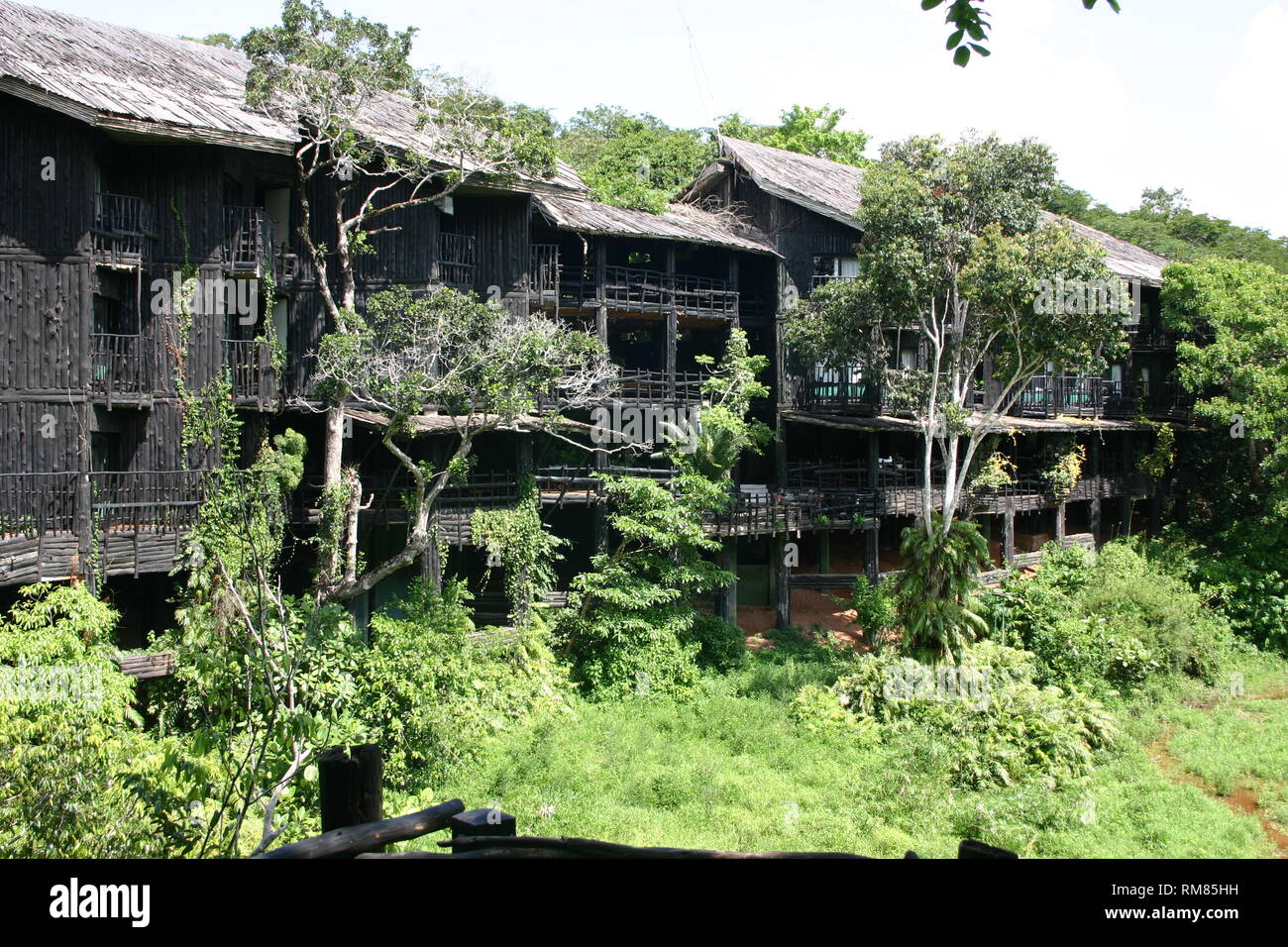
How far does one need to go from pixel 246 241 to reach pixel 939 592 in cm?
1631

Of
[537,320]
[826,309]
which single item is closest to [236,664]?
[537,320]

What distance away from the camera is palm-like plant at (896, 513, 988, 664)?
75.2 feet

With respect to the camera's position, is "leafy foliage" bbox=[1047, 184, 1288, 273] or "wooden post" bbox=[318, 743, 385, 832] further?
"leafy foliage" bbox=[1047, 184, 1288, 273]

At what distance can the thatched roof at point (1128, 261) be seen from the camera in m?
33.2

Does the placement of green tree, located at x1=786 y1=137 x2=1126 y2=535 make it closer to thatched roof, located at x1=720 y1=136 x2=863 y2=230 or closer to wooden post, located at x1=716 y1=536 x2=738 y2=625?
thatched roof, located at x1=720 y1=136 x2=863 y2=230

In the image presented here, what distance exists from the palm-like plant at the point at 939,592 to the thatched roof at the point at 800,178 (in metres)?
8.33

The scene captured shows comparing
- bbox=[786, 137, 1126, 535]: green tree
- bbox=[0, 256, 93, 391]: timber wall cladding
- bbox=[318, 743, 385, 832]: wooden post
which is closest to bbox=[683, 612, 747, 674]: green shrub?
bbox=[786, 137, 1126, 535]: green tree

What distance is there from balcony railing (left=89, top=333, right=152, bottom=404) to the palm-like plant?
16201 millimetres

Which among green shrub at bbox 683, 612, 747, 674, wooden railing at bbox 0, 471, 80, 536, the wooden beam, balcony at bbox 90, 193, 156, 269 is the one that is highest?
balcony at bbox 90, 193, 156, 269

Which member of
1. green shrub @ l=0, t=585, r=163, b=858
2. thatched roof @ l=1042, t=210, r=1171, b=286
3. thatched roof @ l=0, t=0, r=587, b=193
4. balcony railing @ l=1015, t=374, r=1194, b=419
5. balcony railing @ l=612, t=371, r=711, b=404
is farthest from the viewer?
balcony railing @ l=1015, t=374, r=1194, b=419

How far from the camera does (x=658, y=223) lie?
96.7ft

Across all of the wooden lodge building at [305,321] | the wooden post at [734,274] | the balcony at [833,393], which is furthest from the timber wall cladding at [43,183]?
the balcony at [833,393]

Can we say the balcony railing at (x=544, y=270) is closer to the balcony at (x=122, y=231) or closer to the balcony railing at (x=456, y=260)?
the balcony railing at (x=456, y=260)

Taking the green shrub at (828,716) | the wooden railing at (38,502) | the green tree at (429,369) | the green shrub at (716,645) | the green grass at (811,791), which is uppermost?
the green tree at (429,369)
